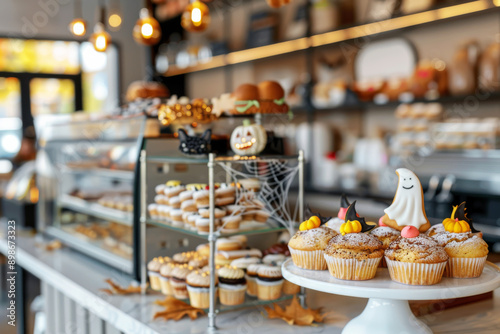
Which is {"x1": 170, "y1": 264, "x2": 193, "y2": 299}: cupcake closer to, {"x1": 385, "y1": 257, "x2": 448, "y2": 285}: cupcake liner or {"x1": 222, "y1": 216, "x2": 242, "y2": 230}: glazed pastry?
{"x1": 222, "y1": 216, "x2": 242, "y2": 230}: glazed pastry

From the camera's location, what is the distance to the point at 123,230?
2604mm

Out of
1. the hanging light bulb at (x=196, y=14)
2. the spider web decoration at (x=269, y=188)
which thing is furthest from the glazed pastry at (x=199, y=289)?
the hanging light bulb at (x=196, y=14)

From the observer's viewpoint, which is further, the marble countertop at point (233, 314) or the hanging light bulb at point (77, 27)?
the hanging light bulb at point (77, 27)

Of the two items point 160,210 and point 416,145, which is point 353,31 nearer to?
point 416,145

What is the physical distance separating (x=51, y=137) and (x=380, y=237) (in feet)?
8.62

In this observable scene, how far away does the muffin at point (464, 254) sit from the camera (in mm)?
1291

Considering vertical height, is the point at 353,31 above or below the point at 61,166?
above

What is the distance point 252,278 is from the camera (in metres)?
1.80

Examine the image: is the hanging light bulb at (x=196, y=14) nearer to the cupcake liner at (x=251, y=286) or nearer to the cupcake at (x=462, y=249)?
the cupcake liner at (x=251, y=286)

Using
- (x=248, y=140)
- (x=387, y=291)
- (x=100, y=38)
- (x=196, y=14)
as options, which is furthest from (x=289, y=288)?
(x=100, y=38)

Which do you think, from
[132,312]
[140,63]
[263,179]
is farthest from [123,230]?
[140,63]

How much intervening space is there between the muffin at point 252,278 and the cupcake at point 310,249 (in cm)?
37

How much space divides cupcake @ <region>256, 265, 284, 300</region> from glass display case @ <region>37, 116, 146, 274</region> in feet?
2.14

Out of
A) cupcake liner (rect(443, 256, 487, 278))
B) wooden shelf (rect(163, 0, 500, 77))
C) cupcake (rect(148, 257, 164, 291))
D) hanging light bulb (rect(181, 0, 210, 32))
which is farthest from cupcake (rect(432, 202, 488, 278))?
wooden shelf (rect(163, 0, 500, 77))
